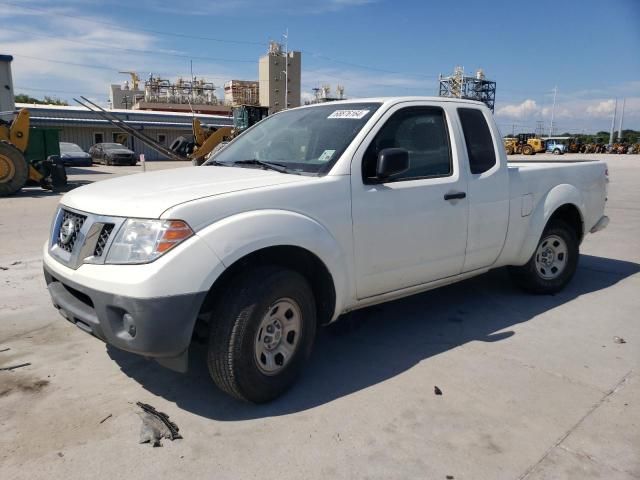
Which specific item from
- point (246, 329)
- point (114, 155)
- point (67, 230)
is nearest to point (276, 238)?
point (246, 329)

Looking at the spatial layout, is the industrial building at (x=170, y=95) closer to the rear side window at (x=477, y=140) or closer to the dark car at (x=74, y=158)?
the dark car at (x=74, y=158)

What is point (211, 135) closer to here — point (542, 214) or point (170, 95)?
point (542, 214)

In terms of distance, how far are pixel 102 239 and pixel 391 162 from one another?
1.86 meters

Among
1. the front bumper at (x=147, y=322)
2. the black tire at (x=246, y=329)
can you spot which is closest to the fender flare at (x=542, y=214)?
the black tire at (x=246, y=329)

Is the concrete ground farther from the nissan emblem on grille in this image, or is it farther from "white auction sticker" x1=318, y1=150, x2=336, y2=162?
"white auction sticker" x1=318, y1=150, x2=336, y2=162

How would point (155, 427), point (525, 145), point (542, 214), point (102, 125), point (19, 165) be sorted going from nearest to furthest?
point (155, 427), point (542, 214), point (19, 165), point (102, 125), point (525, 145)

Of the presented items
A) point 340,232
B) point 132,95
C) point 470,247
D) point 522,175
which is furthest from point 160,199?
point 132,95

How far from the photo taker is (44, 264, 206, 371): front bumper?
271cm

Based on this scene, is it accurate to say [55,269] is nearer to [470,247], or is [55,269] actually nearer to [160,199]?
[160,199]

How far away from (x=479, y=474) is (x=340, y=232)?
1615 mm

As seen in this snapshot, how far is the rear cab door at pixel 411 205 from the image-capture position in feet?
11.8

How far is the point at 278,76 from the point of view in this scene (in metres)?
115

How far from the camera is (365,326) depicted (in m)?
4.60

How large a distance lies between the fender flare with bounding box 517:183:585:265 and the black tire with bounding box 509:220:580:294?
0.17 meters
